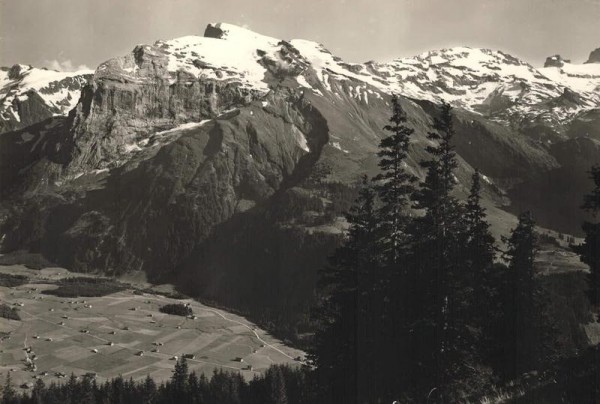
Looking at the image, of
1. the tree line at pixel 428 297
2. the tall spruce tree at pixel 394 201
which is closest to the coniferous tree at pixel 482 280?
the tree line at pixel 428 297

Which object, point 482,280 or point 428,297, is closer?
point 428,297

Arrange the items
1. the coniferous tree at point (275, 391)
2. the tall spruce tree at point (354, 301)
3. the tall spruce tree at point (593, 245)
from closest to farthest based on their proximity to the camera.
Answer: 1. the tall spruce tree at point (593, 245)
2. the tall spruce tree at point (354, 301)
3. the coniferous tree at point (275, 391)

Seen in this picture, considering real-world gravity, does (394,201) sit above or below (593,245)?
above

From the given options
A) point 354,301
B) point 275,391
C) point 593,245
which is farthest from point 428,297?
point 275,391

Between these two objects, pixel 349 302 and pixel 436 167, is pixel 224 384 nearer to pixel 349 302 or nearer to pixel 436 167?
pixel 349 302

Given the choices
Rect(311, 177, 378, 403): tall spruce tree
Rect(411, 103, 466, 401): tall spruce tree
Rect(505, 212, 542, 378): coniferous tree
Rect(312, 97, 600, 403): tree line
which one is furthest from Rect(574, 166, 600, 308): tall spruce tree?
Rect(311, 177, 378, 403): tall spruce tree

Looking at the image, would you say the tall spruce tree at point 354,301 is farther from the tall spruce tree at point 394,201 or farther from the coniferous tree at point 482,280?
the coniferous tree at point 482,280

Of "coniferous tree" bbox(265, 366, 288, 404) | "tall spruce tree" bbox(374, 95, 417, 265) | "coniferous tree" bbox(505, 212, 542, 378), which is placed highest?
"tall spruce tree" bbox(374, 95, 417, 265)

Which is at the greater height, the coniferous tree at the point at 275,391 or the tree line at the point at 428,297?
the tree line at the point at 428,297

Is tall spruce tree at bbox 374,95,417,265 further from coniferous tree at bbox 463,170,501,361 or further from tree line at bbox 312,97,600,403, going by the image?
coniferous tree at bbox 463,170,501,361

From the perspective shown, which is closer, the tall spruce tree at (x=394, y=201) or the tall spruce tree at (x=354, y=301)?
the tall spruce tree at (x=394, y=201)

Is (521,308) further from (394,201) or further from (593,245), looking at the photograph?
(394,201)

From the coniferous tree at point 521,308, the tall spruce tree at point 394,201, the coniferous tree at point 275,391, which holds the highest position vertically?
the tall spruce tree at point 394,201
